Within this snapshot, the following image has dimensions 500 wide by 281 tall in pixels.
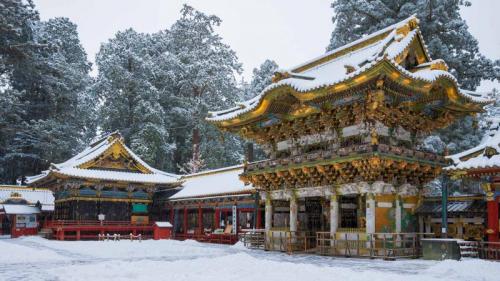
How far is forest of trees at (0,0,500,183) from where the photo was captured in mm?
50469

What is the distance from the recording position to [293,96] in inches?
917

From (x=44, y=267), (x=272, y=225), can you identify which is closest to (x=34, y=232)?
(x=272, y=225)

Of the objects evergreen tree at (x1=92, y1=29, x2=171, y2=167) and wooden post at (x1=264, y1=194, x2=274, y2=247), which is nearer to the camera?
wooden post at (x1=264, y1=194, x2=274, y2=247)

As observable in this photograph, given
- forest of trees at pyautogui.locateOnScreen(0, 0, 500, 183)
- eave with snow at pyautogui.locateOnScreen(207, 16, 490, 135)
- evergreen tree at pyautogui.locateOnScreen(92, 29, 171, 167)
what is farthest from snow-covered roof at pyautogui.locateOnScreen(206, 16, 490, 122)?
evergreen tree at pyautogui.locateOnScreen(92, 29, 171, 167)

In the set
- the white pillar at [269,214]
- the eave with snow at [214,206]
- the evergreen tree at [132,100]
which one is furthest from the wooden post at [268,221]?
the evergreen tree at [132,100]

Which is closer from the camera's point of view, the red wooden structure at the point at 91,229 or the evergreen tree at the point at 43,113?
the red wooden structure at the point at 91,229

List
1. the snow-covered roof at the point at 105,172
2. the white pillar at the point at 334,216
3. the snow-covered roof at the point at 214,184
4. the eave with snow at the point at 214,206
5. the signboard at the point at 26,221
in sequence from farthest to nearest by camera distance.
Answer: the signboard at the point at 26,221 → the snow-covered roof at the point at 105,172 → the snow-covered roof at the point at 214,184 → the eave with snow at the point at 214,206 → the white pillar at the point at 334,216

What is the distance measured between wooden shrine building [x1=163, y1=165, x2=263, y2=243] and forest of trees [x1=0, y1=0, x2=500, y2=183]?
13.1m

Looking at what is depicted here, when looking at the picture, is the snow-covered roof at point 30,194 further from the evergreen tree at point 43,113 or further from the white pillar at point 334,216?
the white pillar at point 334,216

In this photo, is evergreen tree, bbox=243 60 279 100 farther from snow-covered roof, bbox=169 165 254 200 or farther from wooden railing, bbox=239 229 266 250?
wooden railing, bbox=239 229 266 250

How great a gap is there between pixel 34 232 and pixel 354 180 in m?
29.8

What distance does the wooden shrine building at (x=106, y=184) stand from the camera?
35094 millimetres

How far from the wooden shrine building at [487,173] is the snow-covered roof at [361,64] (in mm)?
3403

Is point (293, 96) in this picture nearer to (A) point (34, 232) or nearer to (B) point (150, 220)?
(B) point (150, 220)
